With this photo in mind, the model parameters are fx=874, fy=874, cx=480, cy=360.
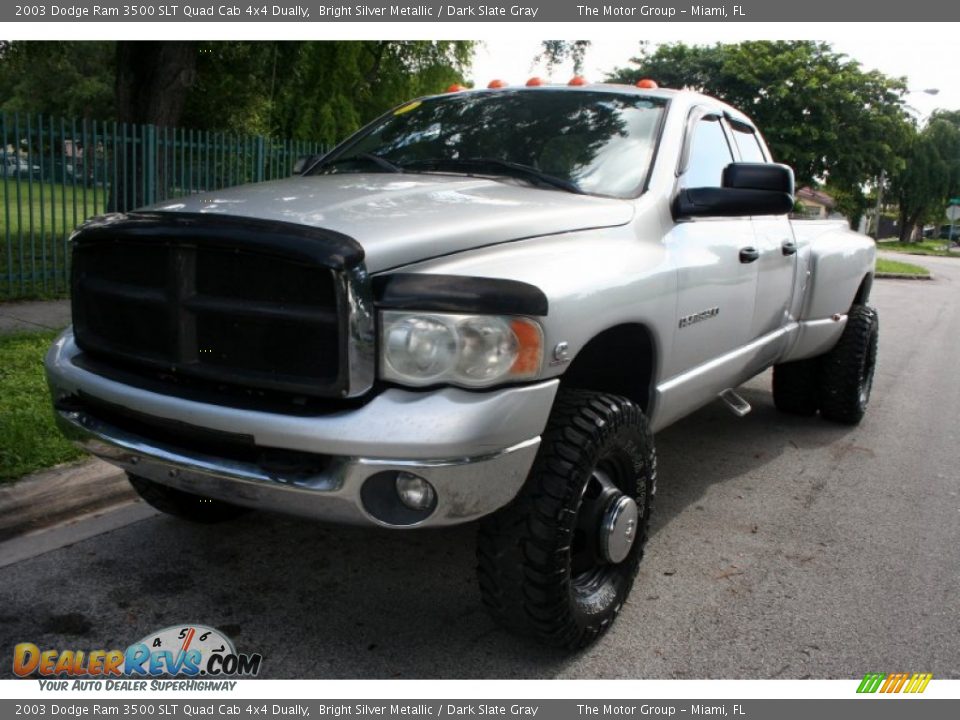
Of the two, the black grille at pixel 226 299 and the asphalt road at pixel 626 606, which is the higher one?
the black grille at pixel 226 299

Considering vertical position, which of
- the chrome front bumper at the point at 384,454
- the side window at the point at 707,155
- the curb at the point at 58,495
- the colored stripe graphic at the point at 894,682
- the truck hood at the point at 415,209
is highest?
the side window at the point at 707,155

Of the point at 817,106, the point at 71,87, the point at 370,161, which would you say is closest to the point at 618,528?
the point at 370,161

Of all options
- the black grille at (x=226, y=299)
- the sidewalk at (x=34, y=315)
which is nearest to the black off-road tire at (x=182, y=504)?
the black grille at (x=226, y=299)

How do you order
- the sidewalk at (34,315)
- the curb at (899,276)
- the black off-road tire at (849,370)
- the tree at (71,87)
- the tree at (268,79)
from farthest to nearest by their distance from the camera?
the tree at (71,87) < the curb at (899,276) < the tree at (268,79) < the sidewalk at (34,315) < the black off-road tire at (849,370)

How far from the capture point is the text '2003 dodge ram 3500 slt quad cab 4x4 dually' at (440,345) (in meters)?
2.32

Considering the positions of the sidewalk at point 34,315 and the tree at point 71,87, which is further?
the tree at point 71,87

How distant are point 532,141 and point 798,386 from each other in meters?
3.15

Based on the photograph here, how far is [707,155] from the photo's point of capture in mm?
3982

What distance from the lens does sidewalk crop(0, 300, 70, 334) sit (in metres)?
7.19

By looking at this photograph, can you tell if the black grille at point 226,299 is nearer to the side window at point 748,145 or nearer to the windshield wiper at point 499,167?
the windshield wiper at point 499,167

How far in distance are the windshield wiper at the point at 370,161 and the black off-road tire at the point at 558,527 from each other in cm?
141

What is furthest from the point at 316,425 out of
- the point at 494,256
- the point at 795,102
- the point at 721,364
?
the point at 795,102

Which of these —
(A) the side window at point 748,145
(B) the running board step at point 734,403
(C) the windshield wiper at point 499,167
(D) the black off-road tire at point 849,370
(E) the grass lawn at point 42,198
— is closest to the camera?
(C) the windshield wiper at point 499,167

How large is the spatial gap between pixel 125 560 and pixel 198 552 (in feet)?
0.88
